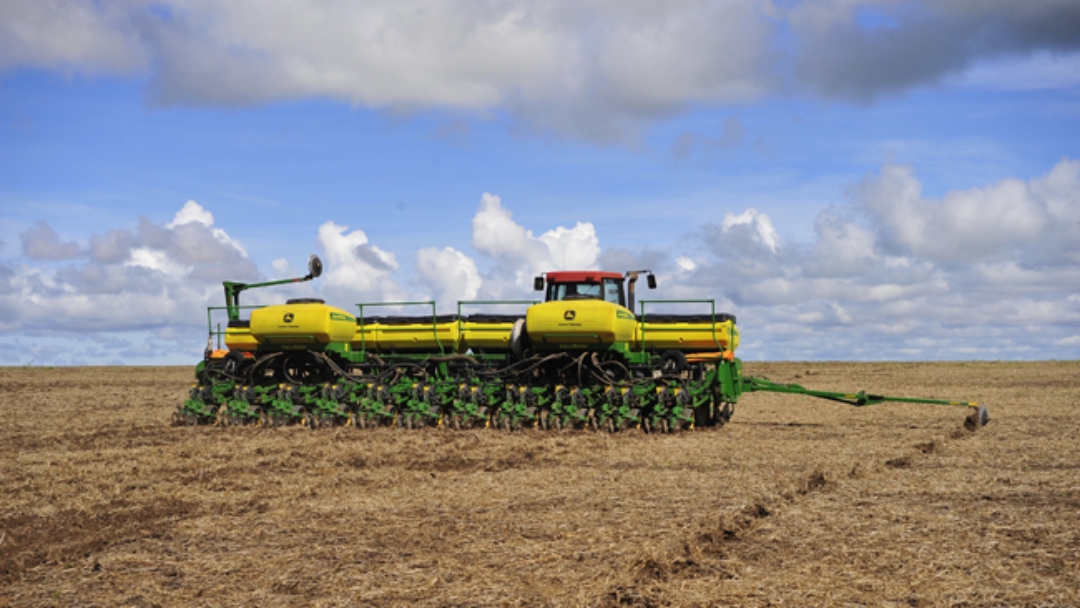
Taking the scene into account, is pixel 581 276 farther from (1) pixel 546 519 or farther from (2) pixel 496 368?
(1) pixel 546 519

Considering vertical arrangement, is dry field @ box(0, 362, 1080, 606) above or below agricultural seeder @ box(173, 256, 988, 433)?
below

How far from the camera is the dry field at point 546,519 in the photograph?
749 cm

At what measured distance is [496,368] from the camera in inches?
814

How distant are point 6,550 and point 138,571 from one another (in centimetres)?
192

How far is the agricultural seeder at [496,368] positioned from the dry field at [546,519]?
1.03 metres

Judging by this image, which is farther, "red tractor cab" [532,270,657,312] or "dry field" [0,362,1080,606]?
"red tractor cab" [532,270,657,312]

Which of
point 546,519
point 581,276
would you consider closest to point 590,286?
point 581,276

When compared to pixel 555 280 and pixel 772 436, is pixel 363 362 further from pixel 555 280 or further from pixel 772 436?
pixel 772 436

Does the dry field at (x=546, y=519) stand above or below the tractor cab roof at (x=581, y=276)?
below

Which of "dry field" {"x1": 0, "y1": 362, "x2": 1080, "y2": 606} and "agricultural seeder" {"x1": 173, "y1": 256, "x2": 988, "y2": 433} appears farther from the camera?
"agricultural seeder" {"x1": 173, "y1": 256, "x2": 988, "y2": 433}

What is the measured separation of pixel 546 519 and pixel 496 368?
1082 centimetres

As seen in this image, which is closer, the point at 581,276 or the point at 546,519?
the point at 546,519

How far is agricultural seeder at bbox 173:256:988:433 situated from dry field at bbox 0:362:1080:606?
103 centimetres

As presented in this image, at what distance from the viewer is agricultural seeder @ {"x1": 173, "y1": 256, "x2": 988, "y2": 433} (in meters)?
19.0
